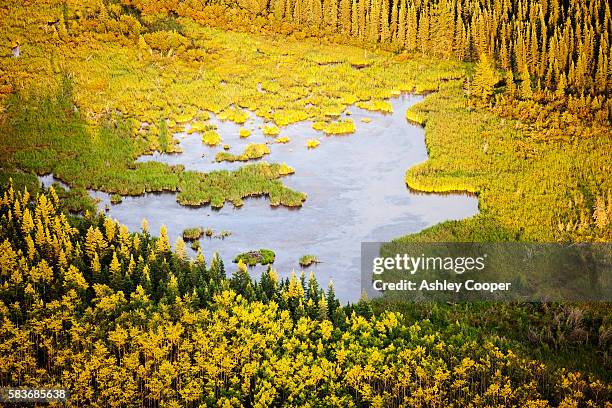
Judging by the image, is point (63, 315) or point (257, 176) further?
point (257, 176)

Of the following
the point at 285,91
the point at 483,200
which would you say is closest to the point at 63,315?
the point at 483,200

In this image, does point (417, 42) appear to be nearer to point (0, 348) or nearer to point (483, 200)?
point (483, 200)

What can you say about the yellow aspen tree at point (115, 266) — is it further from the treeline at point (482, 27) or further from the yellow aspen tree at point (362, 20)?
the yellow aspen tree at point (362, 20)

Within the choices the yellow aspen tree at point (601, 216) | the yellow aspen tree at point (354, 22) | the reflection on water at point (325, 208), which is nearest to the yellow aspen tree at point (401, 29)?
the yellow aspen tree at point (354, 22)

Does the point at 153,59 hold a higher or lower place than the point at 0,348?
higher

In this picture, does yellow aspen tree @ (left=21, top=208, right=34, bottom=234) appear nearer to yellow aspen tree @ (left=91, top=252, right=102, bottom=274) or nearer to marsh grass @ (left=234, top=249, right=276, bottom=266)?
yellow aspen tree @ (left=91, top=252, right=102, bottom=274)

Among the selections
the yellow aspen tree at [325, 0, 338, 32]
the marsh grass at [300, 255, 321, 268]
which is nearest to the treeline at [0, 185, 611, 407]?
the marsh grass at [300, 255, 321, 268]

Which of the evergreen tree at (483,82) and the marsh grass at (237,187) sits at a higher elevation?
the evergreen tree at (483,82)
